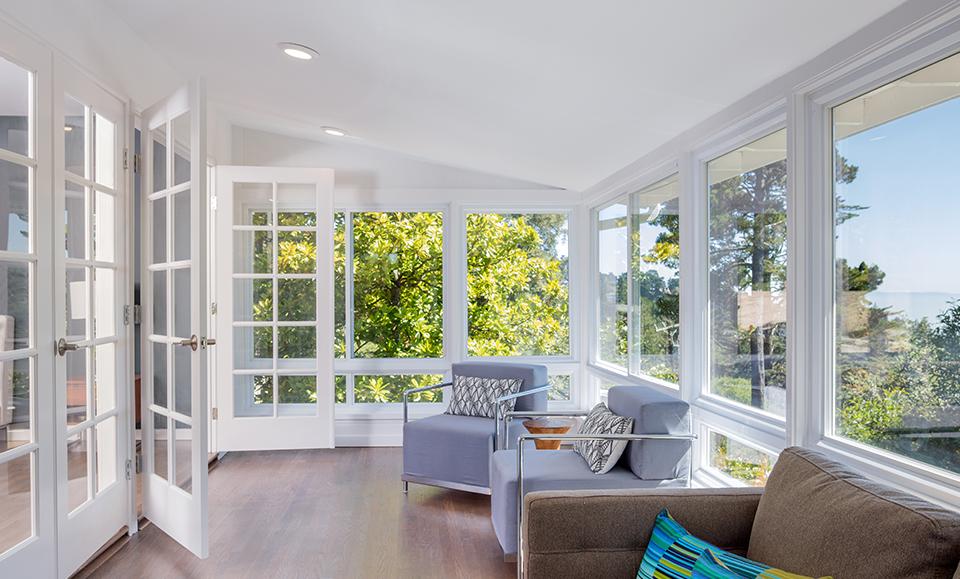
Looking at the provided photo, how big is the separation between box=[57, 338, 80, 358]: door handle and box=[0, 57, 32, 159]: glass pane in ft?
2.38

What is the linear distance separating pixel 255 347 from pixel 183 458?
1.96 metres

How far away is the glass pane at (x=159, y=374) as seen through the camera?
3188 mm

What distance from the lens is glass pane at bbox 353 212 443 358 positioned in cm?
559

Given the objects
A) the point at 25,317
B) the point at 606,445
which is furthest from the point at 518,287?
the point at 25,317

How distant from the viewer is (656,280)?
3.95 meters

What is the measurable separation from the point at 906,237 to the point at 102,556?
3.43 metres

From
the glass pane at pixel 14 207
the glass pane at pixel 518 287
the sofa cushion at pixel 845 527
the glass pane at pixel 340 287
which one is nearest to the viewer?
the sofa cushion at pixel 845 527

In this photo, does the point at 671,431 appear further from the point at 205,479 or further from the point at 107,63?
the point at 107,63

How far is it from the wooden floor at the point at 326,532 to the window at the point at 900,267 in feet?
5.41

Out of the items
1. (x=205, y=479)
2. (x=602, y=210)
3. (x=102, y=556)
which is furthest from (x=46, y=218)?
(x=602, y=210)

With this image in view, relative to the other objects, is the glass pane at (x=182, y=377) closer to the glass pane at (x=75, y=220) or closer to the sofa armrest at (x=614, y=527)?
the glass pane at (x=75, y=220)

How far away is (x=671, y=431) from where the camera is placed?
2896 millimetres

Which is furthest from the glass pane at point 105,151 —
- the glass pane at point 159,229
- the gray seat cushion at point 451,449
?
the gray seat cushion at point 451,449

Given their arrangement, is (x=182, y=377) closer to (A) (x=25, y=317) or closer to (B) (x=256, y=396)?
(A) (x=25, y=317)
